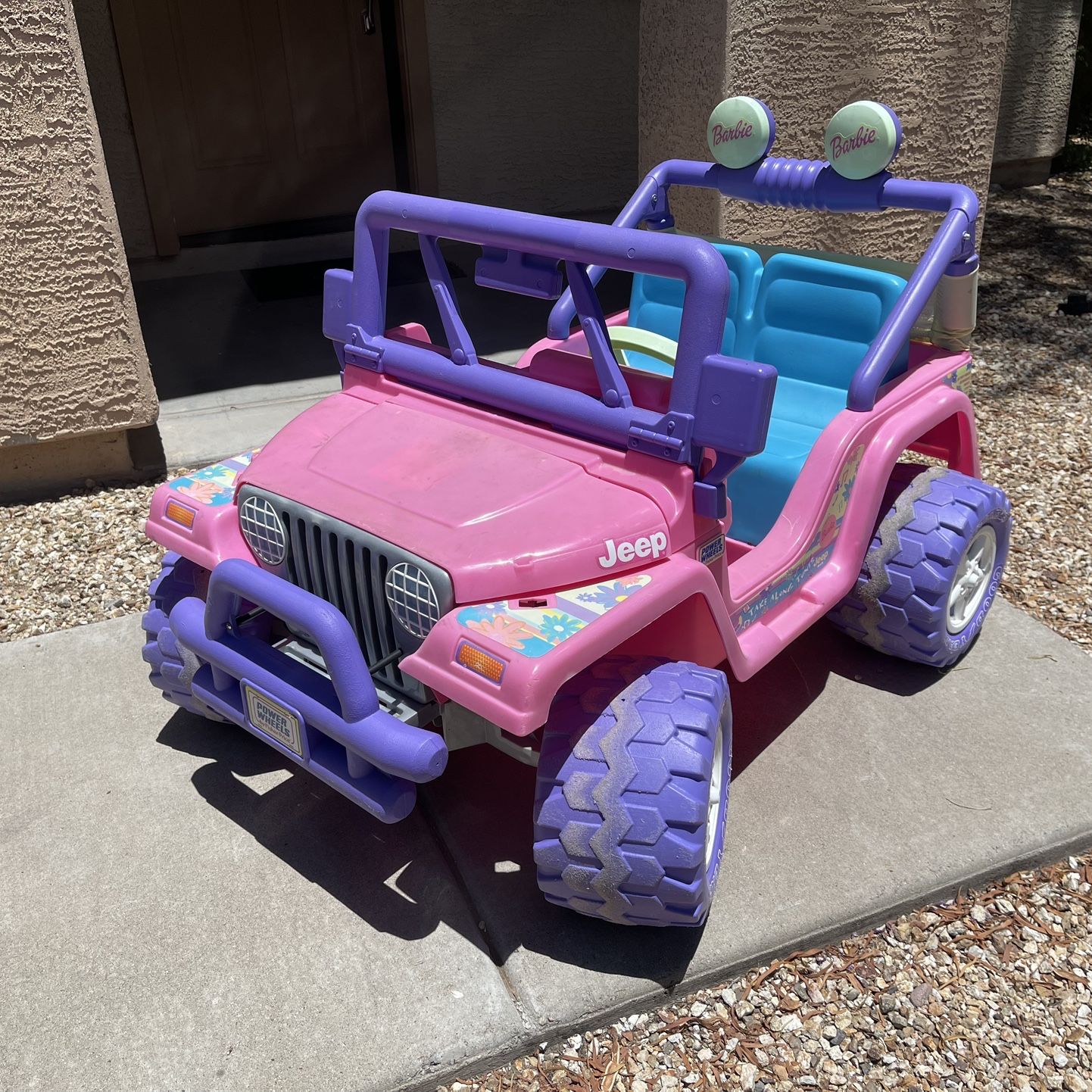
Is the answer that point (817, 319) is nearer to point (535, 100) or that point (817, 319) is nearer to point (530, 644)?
point (530, 644)

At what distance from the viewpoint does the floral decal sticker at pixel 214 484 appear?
8.98 ft

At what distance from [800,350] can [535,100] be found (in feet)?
16.5

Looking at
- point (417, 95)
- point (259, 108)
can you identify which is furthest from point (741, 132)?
point (259, 108)

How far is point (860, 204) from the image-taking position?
128 inches

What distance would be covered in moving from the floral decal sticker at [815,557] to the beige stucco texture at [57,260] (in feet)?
9.04

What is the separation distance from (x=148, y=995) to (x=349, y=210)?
651cm

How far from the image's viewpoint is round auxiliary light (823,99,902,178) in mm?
3096

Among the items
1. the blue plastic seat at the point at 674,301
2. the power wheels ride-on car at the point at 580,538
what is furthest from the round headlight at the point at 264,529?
Answer: the blue plastic seat at the point at 674,301

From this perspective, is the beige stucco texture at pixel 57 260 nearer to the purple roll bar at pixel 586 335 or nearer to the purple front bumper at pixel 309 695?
the purple roll bar at pixel 586 335

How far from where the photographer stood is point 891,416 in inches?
121

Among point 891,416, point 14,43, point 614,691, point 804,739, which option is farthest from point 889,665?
point 14,43

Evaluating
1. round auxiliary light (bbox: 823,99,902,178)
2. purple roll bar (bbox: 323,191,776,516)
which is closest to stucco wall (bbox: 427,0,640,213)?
round auxiliary light (bbox: 823,99,902,178)

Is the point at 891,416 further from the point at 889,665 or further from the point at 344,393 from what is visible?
the point at 344,393

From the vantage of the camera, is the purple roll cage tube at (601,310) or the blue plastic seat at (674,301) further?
the blue plastic seat at (674,301)
